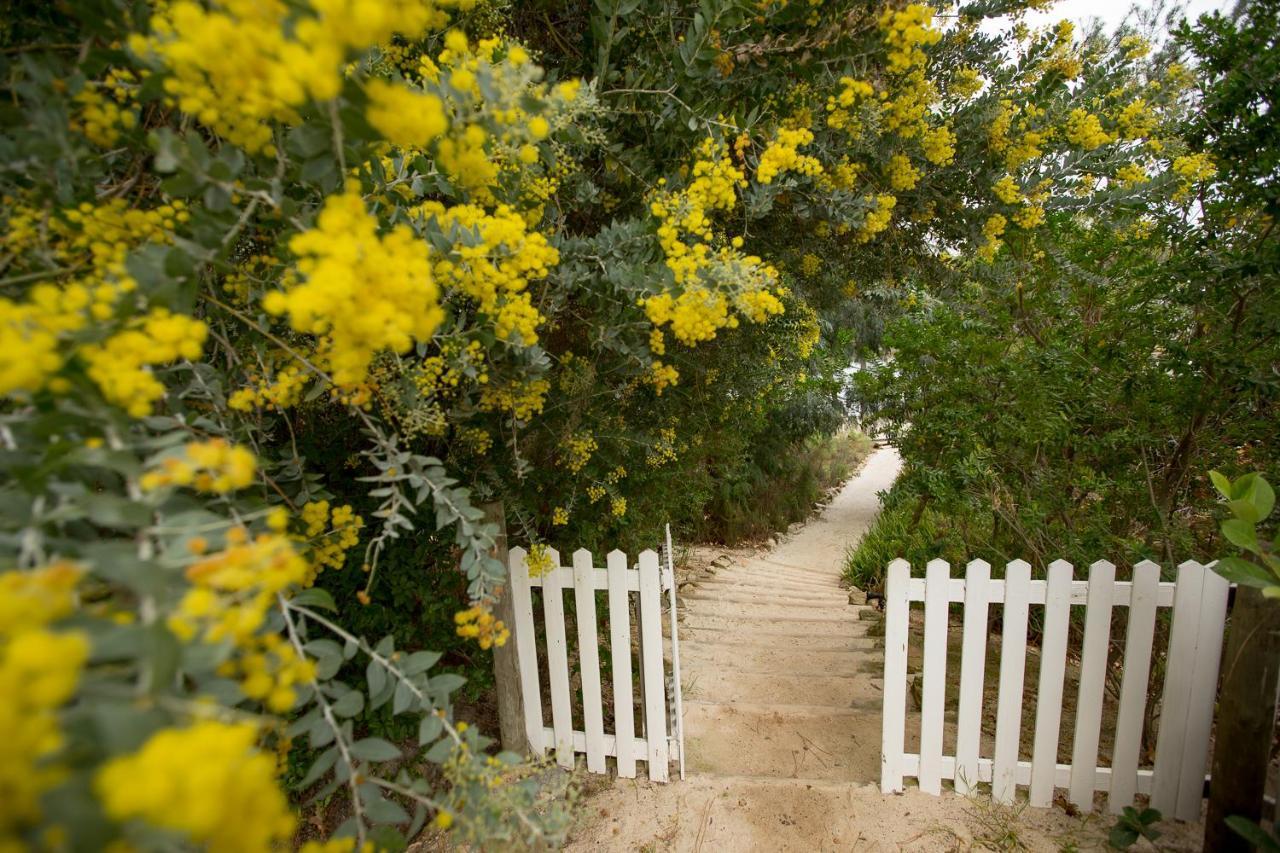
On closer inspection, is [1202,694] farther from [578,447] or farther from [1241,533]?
[578,447]

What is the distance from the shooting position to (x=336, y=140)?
78 cm

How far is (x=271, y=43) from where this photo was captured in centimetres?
65

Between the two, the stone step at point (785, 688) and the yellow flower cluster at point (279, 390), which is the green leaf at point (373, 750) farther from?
the stone step at point (785, 688)

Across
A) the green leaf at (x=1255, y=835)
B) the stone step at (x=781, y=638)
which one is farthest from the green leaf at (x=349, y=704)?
the stone step at (x=781, y=638)

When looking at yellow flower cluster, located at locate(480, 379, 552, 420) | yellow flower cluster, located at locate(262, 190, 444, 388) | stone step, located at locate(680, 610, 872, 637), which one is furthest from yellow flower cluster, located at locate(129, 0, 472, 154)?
stone step, located at locate(680, 610, 872, 637)

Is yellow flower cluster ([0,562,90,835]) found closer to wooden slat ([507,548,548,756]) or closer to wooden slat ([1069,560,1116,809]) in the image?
wooden slat ([507,548,548,756])

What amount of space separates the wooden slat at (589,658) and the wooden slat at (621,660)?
7 centimetres

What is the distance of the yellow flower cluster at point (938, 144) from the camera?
6.91 feet

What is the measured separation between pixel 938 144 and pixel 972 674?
6.48 feet

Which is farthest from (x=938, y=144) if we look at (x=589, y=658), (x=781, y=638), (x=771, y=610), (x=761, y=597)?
(x=761, y=597)

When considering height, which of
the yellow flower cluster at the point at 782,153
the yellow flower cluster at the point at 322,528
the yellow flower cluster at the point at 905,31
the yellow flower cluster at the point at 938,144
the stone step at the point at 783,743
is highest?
the yellow flower cluster at the point at 905,31

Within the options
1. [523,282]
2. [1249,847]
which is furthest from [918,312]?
[523,282]

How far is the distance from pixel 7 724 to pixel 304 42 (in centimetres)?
70

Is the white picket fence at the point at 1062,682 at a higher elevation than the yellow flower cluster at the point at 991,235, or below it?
below
